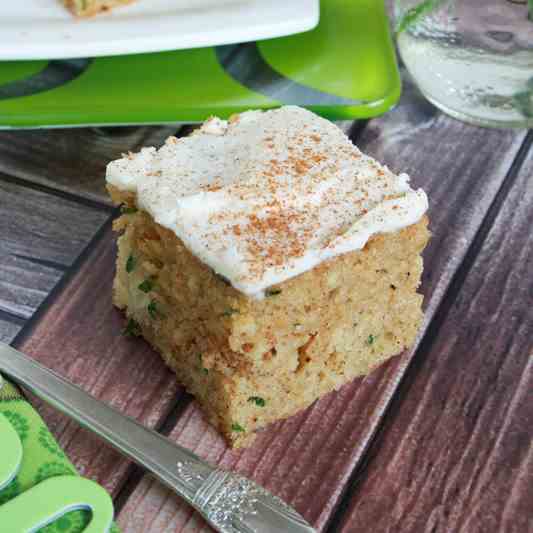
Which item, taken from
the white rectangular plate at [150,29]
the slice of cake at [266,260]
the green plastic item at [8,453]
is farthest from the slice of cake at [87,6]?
the green plastic item at [8,453]

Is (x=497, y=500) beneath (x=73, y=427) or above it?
beneath

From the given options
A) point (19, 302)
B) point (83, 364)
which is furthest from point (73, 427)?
point (19, 302)

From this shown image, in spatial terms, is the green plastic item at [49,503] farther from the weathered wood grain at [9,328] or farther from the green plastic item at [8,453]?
the weathered wood grain at [9,328]

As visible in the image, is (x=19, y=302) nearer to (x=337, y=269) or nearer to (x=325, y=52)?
(x=337, y=269)

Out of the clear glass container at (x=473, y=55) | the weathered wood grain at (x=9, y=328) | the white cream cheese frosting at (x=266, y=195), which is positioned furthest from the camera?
the clear glass container at (x=473, y=55)

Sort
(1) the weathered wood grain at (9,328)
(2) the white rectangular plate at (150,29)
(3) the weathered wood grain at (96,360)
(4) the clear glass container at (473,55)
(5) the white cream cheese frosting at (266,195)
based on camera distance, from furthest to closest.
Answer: (4) the clear glass container at (473,55) < (2) the white rectangular plate at (150,29) < (1) the weathered wood grain at (9,328) < (3) the weathered wood grain at (96,360) < (5) the white cream cheese frosting at (266,195)

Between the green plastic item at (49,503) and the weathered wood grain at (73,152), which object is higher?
the green plastic item at (49,503)
